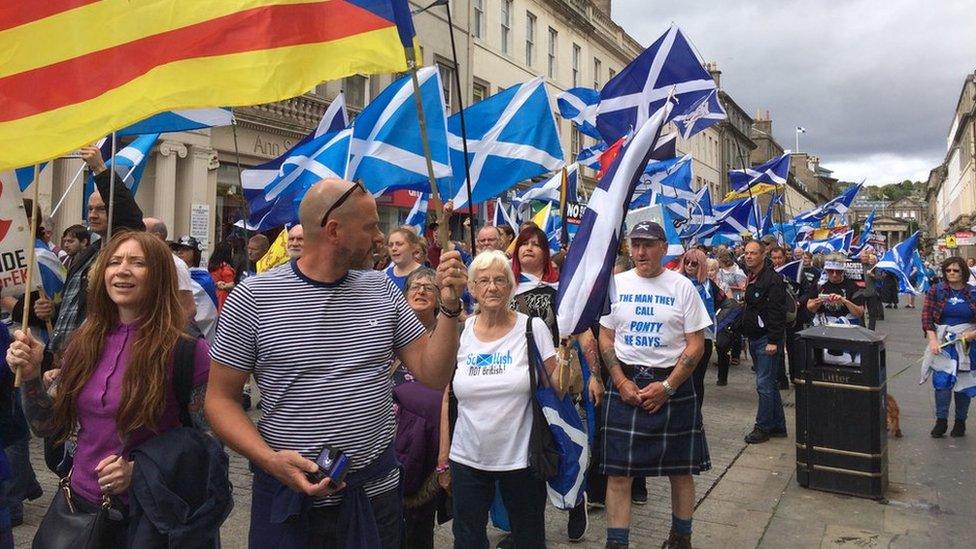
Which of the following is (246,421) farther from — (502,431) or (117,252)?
Result: (502,431)

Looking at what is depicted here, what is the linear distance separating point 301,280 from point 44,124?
1.39m

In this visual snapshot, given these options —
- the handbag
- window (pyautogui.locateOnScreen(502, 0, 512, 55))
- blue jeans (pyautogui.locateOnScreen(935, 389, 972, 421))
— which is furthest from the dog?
window (pyautogui.locateOnScreen(502, 0, 512, 55))

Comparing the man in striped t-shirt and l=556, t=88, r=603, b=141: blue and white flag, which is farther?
l=556, t=88, r=603, b=141: blue and white flag

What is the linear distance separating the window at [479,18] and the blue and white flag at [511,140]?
19.1 m

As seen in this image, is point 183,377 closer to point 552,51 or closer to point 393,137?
point 393,137

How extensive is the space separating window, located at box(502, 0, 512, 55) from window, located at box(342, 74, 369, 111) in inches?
339

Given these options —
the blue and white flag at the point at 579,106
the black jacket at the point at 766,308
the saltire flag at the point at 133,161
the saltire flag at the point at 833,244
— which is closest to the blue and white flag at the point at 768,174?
the blue and white flag at the point at 579,106

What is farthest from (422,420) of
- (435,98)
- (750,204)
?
(750,204)

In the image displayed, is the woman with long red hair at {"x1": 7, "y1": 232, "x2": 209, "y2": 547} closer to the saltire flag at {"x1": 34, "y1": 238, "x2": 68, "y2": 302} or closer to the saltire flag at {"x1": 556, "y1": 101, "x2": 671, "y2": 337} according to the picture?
the saltire flag at {"x1": 556, "y1": 101, "x2": 671, "y2": 337}

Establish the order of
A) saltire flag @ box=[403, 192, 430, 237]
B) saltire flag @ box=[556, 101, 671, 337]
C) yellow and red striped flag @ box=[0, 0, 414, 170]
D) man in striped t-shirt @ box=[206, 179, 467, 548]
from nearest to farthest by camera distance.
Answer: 1. man in striped t-shirt @ box=[206, 179, 467, 548]
2. yellow and red striped flag @ box=[0, 0, 414, 170]
3. saltire flag @ box=[556, 101, 671, 337]
4. saltire flag @ box=[403, 192, 430, 237]

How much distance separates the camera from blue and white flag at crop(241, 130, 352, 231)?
7.66 meters

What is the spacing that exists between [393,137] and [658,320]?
3.62 meters

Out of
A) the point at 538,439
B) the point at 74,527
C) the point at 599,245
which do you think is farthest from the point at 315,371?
the point at 599,245

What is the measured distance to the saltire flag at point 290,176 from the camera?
302 inches
